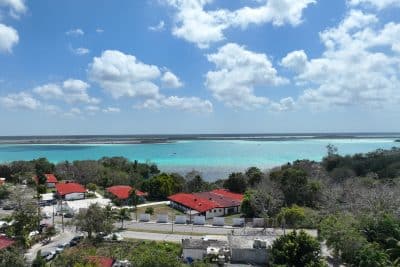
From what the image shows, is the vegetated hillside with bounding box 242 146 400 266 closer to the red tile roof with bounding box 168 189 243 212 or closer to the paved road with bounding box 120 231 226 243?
the red tile roof with bounding box 168 189 243 212

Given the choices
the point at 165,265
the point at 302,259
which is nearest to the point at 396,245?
the point at 302,259

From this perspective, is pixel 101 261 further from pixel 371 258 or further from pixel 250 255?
pixel 371 258

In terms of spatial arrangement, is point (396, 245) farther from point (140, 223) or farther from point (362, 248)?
point (140, 223)

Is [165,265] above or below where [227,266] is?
above

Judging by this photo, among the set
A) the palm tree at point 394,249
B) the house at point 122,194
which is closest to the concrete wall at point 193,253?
the palm tree at point 394,249

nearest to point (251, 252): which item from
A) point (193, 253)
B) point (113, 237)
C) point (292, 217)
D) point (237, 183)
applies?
point (193, 253)

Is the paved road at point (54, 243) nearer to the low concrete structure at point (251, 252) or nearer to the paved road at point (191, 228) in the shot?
the paved road at point (191, 228)

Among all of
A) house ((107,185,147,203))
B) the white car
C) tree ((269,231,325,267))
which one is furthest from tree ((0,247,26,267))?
house ((107,185,147,203))
